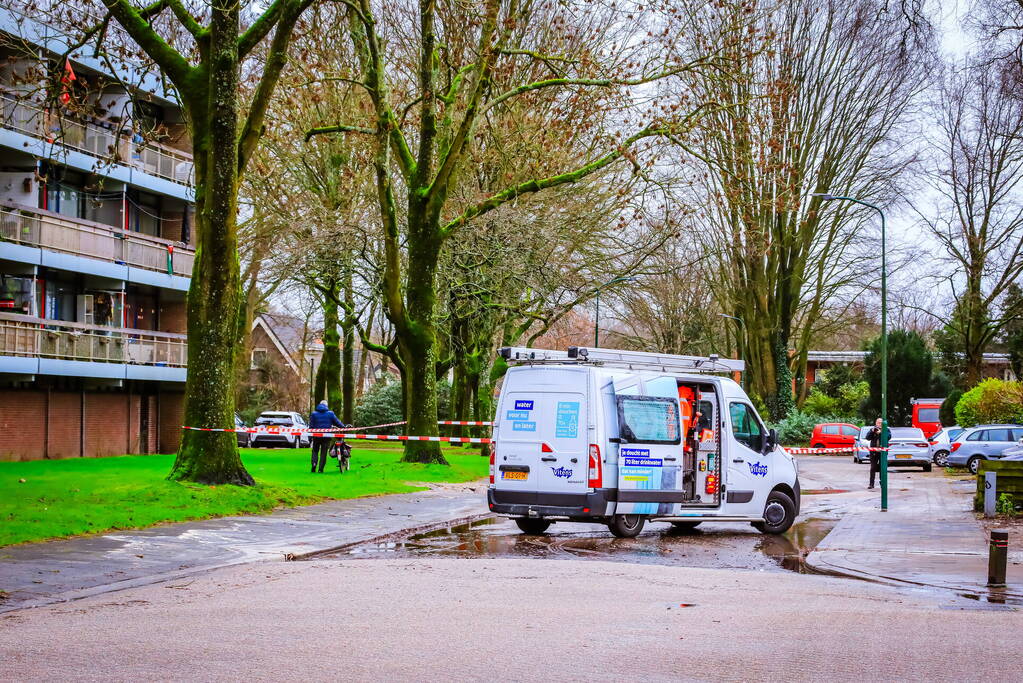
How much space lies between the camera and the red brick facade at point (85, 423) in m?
33.7

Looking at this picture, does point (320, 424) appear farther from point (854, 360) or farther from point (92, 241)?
point (854, 360)

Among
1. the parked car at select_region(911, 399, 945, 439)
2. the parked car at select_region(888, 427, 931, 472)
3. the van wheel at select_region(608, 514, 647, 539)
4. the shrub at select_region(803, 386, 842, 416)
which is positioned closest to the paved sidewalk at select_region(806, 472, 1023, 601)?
the van wheel at select_region(608, 514, 647, 539)

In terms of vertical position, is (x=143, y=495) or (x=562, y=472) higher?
(x=562, y=472)

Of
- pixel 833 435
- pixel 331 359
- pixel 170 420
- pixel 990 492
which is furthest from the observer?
pixel 833 435

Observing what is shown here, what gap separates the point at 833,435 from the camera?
182ft

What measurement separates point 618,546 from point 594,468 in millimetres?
1072

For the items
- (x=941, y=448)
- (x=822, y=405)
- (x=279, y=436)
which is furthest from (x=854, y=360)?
(x=279, y=436)

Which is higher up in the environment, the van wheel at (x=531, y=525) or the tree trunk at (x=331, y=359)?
the tree trunk at (x=331, y=359)

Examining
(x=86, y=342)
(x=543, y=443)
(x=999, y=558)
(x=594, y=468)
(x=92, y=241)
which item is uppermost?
(x=92, y=241)

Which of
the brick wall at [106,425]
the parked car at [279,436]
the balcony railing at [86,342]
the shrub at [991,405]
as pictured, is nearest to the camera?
the balcony railing at [86,342]

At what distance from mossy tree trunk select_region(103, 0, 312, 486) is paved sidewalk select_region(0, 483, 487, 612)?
1.72 metres

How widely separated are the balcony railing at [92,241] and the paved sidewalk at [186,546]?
1537cm

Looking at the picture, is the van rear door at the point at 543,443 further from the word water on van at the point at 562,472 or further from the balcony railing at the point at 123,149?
the balcony railing at the point at 123,149

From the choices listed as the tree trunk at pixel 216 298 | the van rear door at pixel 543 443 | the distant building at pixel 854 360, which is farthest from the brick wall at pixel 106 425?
the distant building at pixel 854 360
